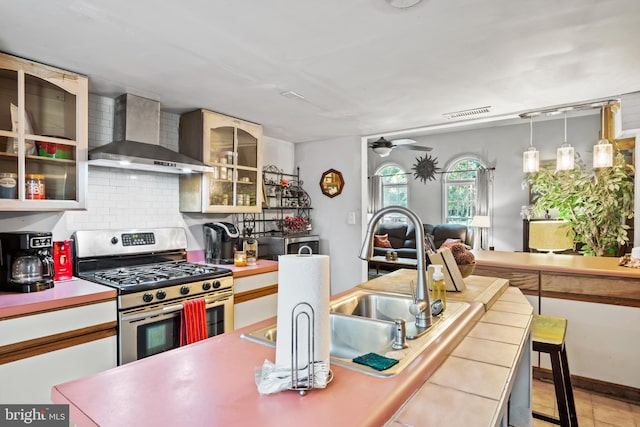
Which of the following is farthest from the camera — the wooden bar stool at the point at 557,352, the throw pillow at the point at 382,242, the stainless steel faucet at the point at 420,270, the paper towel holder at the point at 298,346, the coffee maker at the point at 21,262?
the throw pillow at the point at 382,242

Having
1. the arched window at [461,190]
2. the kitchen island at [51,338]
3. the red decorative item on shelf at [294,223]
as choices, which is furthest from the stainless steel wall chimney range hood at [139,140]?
the arched window at [461,190]

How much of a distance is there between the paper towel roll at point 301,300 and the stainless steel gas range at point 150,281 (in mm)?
1654

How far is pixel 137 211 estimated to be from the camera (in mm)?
2939

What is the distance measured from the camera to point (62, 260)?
7.85 ft

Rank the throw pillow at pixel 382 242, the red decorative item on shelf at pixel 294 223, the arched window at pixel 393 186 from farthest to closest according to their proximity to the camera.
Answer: the arched window at pixel 393 186
the throw pillow at pixel 382 242
the red decorative item on shelf at pixel 294 223

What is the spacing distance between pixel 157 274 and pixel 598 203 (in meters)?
4.98

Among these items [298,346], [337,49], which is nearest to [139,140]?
[337,49]

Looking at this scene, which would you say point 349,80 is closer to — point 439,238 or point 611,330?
point 611,330

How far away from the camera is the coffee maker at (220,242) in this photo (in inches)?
127

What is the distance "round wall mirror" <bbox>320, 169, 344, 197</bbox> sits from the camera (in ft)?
14.1

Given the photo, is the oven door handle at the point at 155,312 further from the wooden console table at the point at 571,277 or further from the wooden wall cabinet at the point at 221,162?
the wooden console table at the point at 571,277

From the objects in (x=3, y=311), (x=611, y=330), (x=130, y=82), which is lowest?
(x=611, y=330)

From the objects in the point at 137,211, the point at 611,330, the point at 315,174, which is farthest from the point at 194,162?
the point at 611,330

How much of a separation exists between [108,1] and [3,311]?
1505 mm
